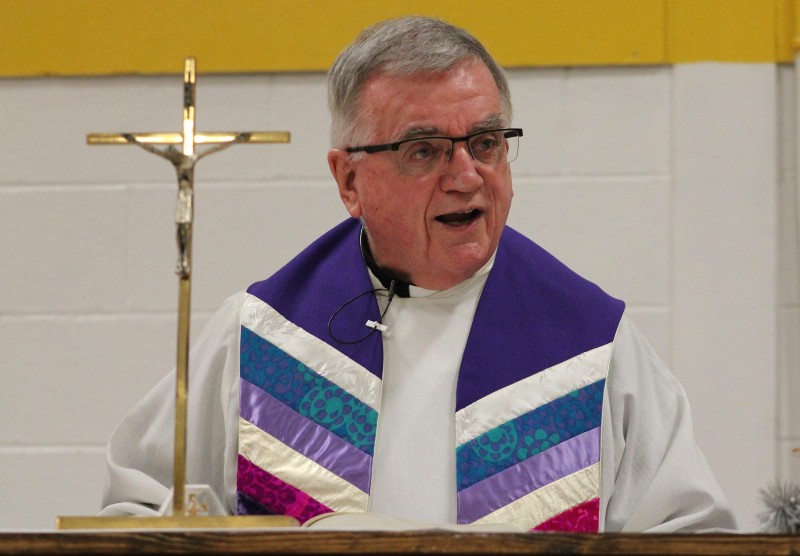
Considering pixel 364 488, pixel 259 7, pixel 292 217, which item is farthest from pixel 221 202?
pixel 364 488

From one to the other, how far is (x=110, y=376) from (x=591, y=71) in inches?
65.4

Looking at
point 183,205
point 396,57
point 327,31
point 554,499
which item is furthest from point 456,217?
point 327,31

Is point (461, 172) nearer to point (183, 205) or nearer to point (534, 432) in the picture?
point (534, 432)

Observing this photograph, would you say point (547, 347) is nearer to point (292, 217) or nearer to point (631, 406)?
point (631, 406)

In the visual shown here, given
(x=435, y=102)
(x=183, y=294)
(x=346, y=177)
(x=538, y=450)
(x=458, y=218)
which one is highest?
(x=435, y=102)

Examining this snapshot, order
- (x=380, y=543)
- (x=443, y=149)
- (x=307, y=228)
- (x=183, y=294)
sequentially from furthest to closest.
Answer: (x=307, y=228) < (x=443, y=149) < (x=183, y=294) < (x=380, y=543)

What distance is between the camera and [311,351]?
2.72 metres

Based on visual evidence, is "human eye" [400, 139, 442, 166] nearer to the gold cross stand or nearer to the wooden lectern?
the gold cross stand

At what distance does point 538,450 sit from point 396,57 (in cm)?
89

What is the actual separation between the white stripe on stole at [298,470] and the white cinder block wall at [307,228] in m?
1.08

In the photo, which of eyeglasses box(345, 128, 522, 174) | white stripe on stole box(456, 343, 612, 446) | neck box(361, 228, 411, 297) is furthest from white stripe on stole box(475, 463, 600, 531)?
eyeglasses box(345, 128, 522, 174)

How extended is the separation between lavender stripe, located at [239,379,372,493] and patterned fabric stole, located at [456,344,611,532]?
0.68 ft

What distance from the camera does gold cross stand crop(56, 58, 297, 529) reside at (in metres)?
1.66

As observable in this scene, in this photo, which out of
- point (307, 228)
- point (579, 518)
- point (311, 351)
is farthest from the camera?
point (307, 228)
